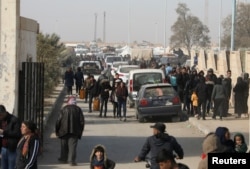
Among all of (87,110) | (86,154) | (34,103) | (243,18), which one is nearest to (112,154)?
(86,154)

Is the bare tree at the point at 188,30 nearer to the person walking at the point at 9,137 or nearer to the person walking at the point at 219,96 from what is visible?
the person walking at the point at 219,96

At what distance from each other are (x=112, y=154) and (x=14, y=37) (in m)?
3.92

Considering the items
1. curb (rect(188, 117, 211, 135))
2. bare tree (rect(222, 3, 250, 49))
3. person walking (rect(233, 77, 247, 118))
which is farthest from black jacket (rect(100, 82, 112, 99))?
bare tree (rect(222, 3, 250, 49))

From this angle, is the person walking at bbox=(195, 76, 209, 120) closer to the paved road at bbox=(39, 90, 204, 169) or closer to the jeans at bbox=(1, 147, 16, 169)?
the paved road at bbox=(39, 90, 204, 169)

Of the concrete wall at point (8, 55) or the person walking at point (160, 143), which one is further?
the concrete wall at point (8, 55)

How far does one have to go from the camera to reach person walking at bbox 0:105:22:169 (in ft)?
41.1

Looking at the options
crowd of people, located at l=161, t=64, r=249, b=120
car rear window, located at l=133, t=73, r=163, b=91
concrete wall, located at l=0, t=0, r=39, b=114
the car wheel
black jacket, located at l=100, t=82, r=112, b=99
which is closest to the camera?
concrete wall, located at l=0, t=0, r=39, b=114

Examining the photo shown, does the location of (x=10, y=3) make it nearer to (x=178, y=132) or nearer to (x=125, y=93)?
(x=178, y=132)

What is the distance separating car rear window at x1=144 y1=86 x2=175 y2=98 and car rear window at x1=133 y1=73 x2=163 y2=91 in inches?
187

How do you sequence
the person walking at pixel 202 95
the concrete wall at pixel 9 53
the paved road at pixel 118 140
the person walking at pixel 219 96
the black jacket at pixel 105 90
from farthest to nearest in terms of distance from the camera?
the black jacket at pixel 105 90 < the person walking at pixel 202 95 < the person walking at pixel 219 96 < the paved road at pixel 118 140 < the concrete wall at pixel 9 53

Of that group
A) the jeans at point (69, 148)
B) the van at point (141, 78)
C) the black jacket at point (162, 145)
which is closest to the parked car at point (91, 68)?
the van at point (141, 78)

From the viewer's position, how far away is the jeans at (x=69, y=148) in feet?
53.2

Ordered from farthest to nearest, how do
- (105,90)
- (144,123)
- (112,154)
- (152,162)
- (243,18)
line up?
(243,18), (105,90), (144,123), (112,154), (152,162)

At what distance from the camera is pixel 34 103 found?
1673 centimetres
